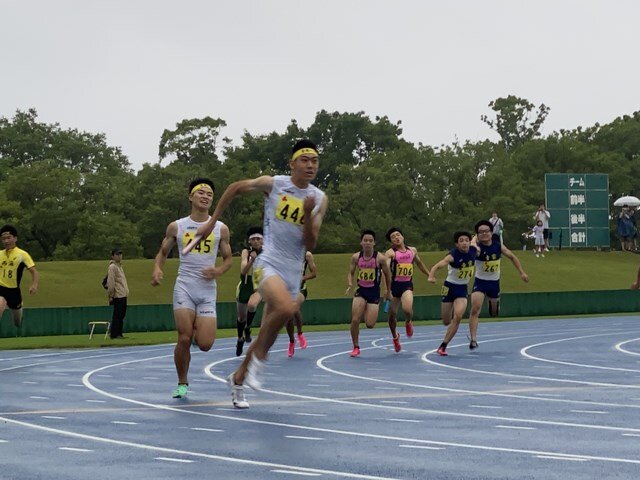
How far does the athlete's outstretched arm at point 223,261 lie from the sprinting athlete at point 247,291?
704cm

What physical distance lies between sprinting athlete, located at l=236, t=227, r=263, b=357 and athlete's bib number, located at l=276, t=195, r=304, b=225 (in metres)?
9.66

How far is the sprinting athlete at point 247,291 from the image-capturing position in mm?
21984

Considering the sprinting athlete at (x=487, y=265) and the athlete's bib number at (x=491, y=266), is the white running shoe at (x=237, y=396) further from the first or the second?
the athlete's bib number at (x=491, y=266)

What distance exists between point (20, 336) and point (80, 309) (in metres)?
1.90

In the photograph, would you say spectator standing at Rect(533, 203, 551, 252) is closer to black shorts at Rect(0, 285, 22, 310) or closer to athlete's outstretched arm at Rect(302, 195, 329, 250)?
black shorts at Rect(0, 285, 22, 310)

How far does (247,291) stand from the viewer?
2325cm

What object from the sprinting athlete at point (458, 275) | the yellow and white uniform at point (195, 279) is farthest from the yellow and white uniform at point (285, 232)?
the sprinting athlete at point (458, 275)

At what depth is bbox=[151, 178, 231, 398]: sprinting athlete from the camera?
13.9 meters

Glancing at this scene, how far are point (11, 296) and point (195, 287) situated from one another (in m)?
8.03

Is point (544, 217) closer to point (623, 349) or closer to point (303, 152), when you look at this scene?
point (623, 349)

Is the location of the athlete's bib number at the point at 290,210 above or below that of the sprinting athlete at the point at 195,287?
above

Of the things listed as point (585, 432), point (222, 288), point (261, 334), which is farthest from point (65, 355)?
point (222, 288)

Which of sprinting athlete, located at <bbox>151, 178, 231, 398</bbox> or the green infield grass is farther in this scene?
the green infield grass

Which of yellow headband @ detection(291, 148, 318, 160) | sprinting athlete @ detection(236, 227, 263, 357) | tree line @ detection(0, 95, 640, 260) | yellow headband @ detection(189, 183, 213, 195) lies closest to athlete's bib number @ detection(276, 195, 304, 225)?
yellow headband @ detection(291, 148, 318, 160)
